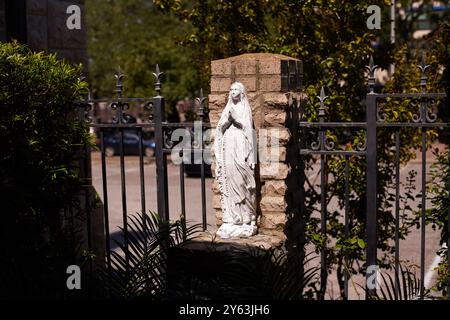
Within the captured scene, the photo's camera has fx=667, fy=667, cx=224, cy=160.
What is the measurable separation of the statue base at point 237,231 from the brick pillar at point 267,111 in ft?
0.61

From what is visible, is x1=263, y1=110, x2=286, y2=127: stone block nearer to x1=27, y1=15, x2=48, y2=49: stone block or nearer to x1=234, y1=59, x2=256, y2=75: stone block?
x1=234, y1=59, x2=256, y2=75: stone block

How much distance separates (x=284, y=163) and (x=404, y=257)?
6200mm

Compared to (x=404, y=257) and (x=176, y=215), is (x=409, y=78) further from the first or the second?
(x=176, y=215)

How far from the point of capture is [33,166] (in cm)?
516

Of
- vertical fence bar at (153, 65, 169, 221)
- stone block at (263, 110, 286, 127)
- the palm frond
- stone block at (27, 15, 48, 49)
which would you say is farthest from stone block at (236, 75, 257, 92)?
stone block at (27, 15, 48, 49)

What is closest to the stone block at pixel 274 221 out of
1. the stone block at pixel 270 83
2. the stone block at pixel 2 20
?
the stone block at pixel 270 83

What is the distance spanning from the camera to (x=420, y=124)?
537cm

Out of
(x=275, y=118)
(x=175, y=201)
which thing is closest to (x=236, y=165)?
(x=275, y=118)

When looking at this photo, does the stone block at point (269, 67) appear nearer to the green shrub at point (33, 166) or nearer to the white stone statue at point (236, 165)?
the white stone statue at point (236, 165)

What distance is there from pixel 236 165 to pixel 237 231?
0.58 meters

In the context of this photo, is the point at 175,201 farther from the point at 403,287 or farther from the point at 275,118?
the point at 403,287

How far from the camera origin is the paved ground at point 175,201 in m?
11.0

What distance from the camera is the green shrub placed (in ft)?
16.5

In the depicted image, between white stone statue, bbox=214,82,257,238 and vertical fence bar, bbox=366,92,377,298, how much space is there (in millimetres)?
977
